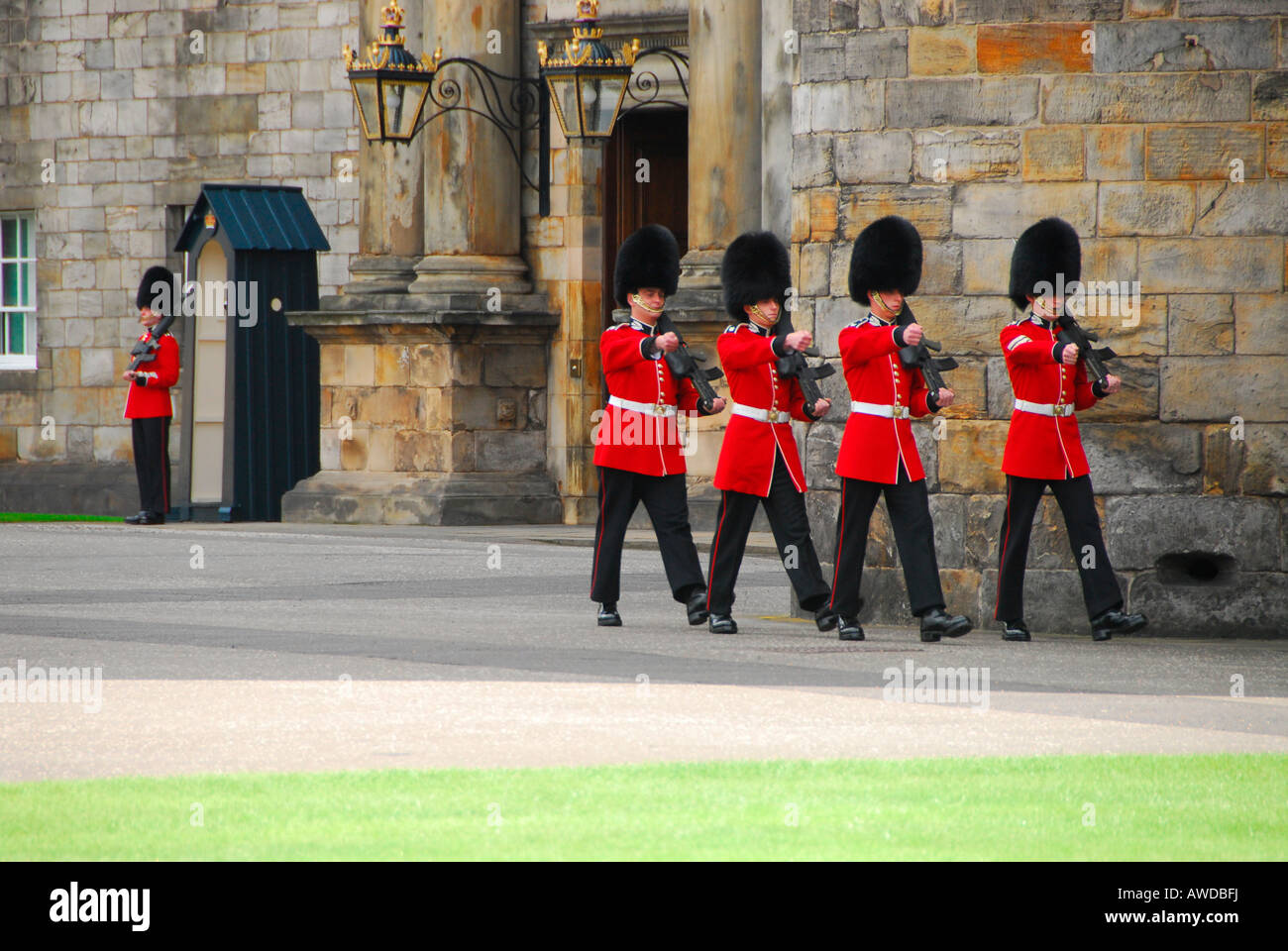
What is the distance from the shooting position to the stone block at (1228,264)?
1084cm

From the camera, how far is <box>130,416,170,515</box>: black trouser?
1922 cm

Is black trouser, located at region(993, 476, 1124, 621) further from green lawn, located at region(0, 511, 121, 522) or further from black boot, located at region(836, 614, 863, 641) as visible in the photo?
green lawn, located at region(0, 511, 121, 522)

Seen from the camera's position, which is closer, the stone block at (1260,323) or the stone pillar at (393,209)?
the stone block at (1260,323)

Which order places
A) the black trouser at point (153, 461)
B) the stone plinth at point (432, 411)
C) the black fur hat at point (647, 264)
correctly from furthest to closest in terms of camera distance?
the black trouser at point (153, 461)
the stone plinth at point (432, 411)
the black fur hat at point (647, 264)

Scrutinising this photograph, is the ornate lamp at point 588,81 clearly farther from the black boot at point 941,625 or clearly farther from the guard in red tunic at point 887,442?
the black boot at point 941,625

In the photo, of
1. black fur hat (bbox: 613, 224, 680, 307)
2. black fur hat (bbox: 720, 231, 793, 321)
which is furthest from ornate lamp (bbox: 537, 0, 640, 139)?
black fur hat (bbox: 720, 231, 793, 321)

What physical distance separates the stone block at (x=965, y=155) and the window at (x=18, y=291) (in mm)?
14809

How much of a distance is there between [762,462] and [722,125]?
7.33 metres

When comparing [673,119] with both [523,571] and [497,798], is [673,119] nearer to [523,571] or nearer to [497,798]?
[523,571]

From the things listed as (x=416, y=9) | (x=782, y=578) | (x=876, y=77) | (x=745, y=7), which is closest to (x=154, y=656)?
(x=876, y=77)

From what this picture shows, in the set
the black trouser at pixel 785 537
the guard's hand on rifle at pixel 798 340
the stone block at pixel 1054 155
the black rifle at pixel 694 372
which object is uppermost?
the stone block at pixel 1054 155

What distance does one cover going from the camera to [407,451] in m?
19.1

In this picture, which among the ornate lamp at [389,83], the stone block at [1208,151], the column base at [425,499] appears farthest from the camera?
the column base at [425,499]

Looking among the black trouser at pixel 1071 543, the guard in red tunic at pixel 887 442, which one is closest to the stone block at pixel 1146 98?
the guard in red tunic at pixel 887 442
